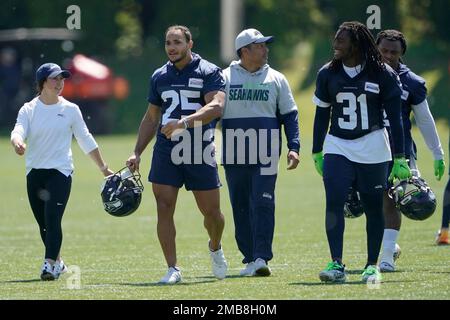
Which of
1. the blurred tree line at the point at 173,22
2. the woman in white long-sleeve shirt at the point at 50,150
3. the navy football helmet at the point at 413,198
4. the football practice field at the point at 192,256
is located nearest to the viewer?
the football practice field at the point at 192,256

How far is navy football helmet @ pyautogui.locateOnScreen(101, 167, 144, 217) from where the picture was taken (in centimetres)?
1058

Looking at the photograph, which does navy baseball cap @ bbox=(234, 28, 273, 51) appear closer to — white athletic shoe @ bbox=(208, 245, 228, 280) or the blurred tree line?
white athletic shoe @ bbox=(208, 245, 228, 280)

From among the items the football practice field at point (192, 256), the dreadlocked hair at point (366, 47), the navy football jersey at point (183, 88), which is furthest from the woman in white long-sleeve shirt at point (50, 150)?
the dreadlocked hair at point (366, 47)

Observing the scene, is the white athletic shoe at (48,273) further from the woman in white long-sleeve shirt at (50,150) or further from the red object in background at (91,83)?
the red object in background at (91,83)

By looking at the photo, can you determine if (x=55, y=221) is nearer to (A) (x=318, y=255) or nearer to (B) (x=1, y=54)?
(A) (x=318, y=255)

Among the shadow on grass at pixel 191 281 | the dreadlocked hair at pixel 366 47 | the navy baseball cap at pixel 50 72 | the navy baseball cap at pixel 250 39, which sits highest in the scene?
the navy baseball cap at pixel 250 39

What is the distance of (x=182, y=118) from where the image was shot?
10.2m

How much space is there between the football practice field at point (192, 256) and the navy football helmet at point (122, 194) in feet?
1.96

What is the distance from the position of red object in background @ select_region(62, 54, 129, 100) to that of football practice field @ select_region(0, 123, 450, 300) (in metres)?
15.6

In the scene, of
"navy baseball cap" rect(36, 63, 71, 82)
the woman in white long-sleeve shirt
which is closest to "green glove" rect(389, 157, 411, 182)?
the woman in white long-sleeve shirt

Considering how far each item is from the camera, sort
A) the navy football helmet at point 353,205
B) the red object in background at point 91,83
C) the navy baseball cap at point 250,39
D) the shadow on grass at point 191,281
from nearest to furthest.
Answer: the shadow on grass at point 191,281, the navy baseball cap at point 250,39, the navy football helmet at point 353,205, the red object in background at point 91,83

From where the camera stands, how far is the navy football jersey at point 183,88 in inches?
408

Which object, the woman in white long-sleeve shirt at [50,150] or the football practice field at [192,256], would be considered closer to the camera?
the football practice field at [192,256]

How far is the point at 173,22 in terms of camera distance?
43094 millimetres
